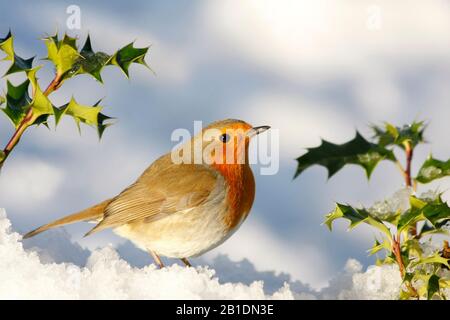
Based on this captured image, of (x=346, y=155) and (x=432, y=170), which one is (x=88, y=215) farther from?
(x=432, y=170)

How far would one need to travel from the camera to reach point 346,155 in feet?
9.14

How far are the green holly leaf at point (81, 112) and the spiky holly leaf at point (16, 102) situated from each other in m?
0.24

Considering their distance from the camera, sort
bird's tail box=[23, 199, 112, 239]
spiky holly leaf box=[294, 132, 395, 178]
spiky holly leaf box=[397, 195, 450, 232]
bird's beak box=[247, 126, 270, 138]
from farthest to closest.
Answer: bird's tail box=[23, 199, 112, 239], bird's beak box=[247, 126, 270, 138], spiky holly leaf box=[397, 195, 450, 232], spiky holly leaf box=[294, 132, 395, 178]

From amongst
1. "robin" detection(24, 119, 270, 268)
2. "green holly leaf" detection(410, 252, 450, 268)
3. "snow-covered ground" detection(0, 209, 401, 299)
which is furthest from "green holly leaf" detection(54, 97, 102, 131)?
"green holly leaf" detection(410, 252, 450, 268)

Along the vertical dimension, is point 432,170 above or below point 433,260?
above

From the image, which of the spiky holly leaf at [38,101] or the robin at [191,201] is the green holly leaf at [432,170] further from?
the spiky holly leaf at [38,101]

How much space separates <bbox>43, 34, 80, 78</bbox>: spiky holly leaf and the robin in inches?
45.9

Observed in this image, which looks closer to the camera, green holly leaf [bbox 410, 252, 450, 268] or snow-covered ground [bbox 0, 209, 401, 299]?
green holly leaf [bbox 410, 252, 450, 268]

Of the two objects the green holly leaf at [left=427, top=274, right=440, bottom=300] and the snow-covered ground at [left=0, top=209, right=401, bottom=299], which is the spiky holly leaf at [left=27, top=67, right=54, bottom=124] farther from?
the green holly leaf at [left=427, top=274, right=440, bottom=300]

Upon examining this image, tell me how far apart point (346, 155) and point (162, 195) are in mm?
1841

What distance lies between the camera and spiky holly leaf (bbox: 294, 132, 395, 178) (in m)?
2.75

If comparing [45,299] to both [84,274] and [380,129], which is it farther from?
[380,129]

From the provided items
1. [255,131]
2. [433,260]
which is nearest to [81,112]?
[255,131]

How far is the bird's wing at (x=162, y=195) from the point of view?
420 centimetres
